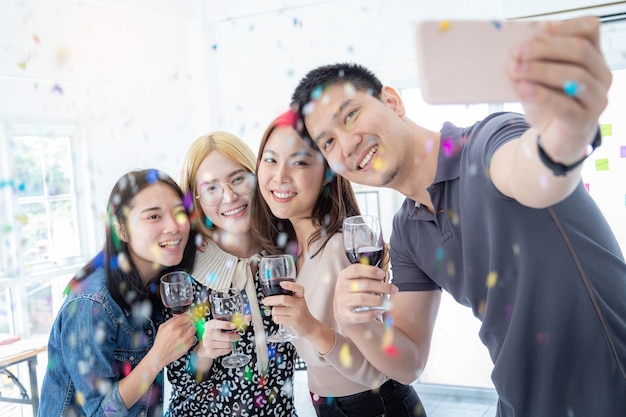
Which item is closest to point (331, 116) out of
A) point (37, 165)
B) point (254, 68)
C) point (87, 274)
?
point (87, 274)

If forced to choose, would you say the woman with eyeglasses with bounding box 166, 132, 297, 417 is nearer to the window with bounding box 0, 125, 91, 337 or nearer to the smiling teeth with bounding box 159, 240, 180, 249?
the smiling teeth with bounding box 159, 240, 180, 249

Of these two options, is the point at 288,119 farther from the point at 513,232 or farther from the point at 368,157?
the point at 513,232

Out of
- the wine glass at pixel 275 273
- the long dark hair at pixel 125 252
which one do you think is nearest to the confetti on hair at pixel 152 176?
the long dark hair at pixel 125 252

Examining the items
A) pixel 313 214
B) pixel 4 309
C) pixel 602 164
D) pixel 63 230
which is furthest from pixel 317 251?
pixel 63 230

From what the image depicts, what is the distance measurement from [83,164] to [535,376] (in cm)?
434

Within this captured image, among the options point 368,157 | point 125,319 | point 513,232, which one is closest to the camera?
point 513,232

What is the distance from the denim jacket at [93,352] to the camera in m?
1.60

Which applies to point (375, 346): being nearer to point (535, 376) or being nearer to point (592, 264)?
point (535, 376)

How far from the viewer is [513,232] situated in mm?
1061

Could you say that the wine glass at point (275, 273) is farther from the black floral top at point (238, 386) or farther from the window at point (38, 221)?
the window at point (38, 221)

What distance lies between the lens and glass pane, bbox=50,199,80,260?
4.57m

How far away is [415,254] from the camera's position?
4.47ft

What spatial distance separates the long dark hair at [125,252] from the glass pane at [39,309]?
2.96 metres

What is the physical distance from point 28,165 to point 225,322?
3530 mm
